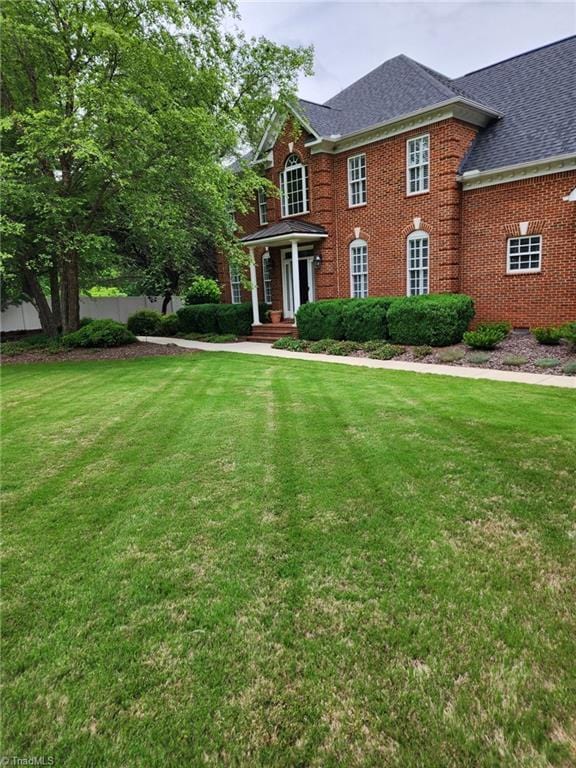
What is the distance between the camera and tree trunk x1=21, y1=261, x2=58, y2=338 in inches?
637

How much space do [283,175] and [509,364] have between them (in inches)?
504

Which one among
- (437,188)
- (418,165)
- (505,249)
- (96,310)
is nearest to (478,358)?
(505,249)

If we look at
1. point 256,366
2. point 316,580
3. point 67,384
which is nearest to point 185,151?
point 256,366

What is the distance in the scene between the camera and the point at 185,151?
12.8 m

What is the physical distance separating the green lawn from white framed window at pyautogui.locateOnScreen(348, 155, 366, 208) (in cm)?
1300

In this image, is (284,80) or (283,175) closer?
(284,80)

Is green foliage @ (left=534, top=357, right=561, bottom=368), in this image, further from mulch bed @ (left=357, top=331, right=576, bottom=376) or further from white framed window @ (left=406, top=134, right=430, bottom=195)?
white framed window @ (left=406, top=134, right=430, bottom=195)

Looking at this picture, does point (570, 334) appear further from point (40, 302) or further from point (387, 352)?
point (40, 302)

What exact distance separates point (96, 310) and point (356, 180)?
16.6 metres

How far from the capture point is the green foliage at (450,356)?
10828 mm

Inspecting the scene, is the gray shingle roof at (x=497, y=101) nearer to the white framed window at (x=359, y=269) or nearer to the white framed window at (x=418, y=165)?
the white framed window at (x=418, y=165)

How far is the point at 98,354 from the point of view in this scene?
13.8 meters

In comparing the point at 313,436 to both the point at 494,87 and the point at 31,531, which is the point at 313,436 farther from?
the point at 494,87

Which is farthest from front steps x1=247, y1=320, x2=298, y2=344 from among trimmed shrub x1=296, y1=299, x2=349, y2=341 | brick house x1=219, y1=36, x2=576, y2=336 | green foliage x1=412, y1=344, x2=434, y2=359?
green foliage x1=412, y1=344, x2=434, y2=359
